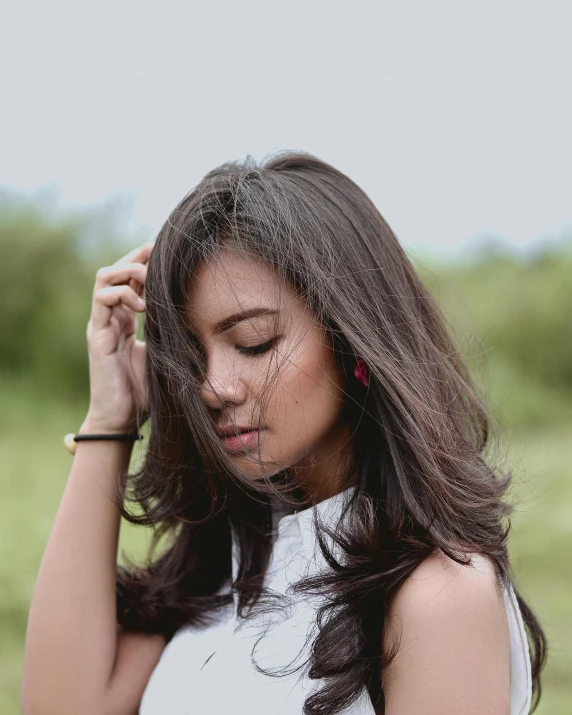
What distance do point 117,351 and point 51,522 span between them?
9.67 feet

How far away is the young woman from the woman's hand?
0.05 feet

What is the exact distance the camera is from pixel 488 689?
1576 millimetres

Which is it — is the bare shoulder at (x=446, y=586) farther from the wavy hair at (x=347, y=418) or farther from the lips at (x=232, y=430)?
the lips at (x=232, y=430)

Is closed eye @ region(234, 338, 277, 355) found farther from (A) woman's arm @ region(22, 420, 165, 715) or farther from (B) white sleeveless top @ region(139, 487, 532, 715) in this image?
(A) woman's arm @ region(22, 420, 165, 715)

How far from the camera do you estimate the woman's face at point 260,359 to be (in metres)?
1.81

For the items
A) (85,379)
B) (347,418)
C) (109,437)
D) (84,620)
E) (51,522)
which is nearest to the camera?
(347,418)

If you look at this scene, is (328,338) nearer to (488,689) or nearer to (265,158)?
(265,158)

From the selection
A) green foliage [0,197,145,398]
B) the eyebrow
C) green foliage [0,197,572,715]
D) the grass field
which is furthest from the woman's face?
green foliage [0,197,145,398]

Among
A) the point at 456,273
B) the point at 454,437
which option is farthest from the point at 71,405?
the point at 454,437

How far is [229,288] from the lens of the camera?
1819 millimetres

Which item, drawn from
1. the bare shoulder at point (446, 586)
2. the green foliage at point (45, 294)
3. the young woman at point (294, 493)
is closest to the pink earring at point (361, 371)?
the young woman at point (294, 493)

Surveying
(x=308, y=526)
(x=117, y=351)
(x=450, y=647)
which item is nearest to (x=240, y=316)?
(x=308, y=526)

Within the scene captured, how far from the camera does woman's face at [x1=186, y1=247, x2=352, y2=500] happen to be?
1809 mm

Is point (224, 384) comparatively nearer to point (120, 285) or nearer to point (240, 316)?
point (240, 316)
